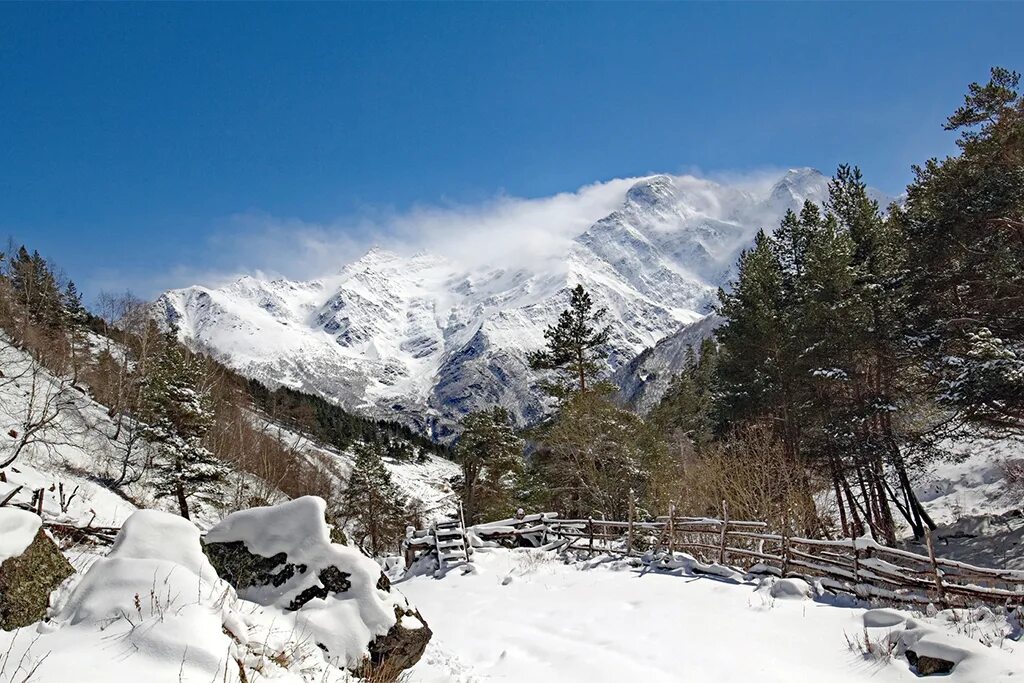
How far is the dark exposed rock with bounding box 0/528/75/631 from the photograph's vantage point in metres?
4.51

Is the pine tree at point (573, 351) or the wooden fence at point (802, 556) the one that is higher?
the pine tree at point (573, 351)

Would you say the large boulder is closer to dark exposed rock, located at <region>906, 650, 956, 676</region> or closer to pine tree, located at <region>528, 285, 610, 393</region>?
dark exposed rock, located at <region>906, 650, 956, 676</region>

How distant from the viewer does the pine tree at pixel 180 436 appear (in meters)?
25.0

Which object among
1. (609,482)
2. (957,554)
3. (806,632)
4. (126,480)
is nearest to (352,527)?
(126,480)

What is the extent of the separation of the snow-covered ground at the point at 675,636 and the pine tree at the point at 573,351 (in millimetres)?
14505

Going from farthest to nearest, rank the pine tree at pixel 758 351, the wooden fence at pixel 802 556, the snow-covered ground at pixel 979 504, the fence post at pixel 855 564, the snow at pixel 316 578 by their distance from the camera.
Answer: the pine tree at pixel 758 351 → the snow-covered ground at pixel 979 504 → the fence post at pixel 855 564 → the wooden fence at pixel 802 556 → the snow at pixel 316 578

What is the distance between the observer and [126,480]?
28219 millimetres

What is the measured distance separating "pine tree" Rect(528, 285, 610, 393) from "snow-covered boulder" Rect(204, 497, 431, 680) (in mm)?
19863

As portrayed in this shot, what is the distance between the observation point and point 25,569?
475cm

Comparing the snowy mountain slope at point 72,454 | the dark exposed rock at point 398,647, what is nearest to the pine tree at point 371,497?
the snowy mountain slope at point 72,454

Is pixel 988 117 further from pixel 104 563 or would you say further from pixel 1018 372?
pixel 104 563

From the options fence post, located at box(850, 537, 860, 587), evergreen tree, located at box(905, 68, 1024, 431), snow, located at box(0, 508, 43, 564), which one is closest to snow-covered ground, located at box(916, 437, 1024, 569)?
evergreen tree, located at box(905, 68, 1024, 431)

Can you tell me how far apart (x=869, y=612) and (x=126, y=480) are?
3079 cm

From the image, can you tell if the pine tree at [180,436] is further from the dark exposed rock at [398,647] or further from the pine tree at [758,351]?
the pine tree at [758,351]
